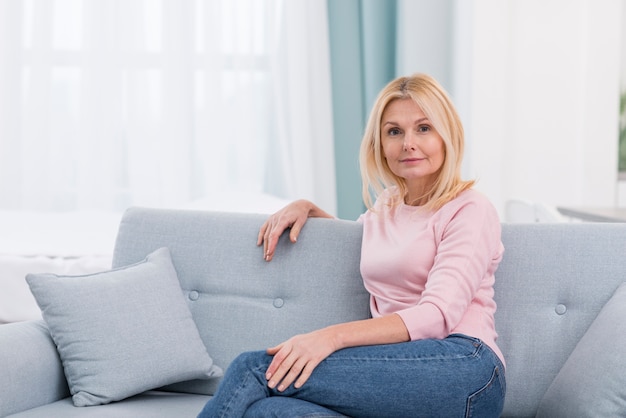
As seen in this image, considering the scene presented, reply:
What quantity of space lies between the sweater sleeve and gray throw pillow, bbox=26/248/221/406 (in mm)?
559

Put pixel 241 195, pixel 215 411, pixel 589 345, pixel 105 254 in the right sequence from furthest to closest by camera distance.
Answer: pixel 241 195
pixel 105 254
pixel 589 345
pixel 215 411

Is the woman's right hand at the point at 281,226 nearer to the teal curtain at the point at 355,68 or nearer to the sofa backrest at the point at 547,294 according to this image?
the sofa backrest at the point at 547,294

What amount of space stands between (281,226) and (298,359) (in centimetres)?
53

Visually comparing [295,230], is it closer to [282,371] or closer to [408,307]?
[408,307]

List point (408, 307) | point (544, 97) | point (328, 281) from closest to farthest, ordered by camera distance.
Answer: point (408, 307) → point (328, 281) → point (544, 97)

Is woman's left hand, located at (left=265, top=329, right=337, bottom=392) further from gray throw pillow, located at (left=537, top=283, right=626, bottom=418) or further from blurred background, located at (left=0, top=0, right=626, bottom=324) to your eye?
blurred background, located at (left=0, top=0, right=626, bottom=324)

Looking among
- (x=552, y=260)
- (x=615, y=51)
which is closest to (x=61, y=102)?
(x=615, y=51)

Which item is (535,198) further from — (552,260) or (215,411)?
(215,411)

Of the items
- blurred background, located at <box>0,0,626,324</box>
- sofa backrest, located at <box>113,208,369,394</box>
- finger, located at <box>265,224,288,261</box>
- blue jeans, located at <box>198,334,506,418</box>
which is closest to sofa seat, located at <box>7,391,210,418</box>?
sofa backrest, located at <box>113,208,369,394</box>

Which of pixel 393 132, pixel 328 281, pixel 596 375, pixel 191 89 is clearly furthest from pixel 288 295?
pixel 191 89

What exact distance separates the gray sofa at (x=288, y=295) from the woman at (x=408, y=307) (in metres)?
0.08

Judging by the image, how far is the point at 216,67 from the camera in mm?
4082

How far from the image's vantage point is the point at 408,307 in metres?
1.76

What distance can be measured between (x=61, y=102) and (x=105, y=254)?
1749mm
